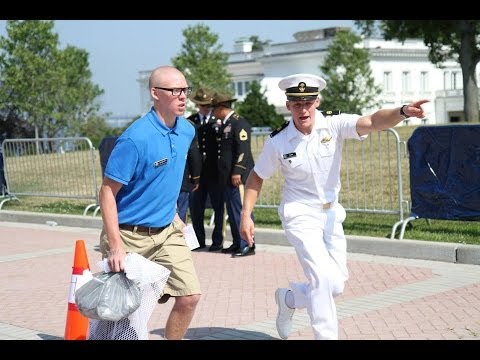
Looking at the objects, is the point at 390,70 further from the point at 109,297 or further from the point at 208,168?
the point at 109,297

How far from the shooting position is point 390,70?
300 ft

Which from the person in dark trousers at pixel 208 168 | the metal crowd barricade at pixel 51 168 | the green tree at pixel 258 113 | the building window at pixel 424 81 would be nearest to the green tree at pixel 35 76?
the green tree at pixel 258 113

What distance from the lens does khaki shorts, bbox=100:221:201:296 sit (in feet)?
17.7

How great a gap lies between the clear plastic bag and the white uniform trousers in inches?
48.5

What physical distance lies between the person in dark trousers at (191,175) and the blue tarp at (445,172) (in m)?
2.61

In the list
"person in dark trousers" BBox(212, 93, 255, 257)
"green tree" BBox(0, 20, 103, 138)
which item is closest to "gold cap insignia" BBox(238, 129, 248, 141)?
"person in dark trousers" BBox(212, 93, 255, 257)

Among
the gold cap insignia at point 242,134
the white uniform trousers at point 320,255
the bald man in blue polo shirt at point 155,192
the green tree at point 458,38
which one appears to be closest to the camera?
the bald man in blue polo shirt at point 155,192

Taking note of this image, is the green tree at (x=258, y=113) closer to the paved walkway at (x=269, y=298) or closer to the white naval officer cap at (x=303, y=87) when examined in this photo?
the paved walkway at (x=269, y=298)

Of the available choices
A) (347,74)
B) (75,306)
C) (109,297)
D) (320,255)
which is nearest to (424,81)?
(347,74)

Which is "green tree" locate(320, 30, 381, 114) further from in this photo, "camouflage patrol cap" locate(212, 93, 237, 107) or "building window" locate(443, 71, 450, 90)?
"camouflage patrol cap" locate(212, 93, 237, 107)

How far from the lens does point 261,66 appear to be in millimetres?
98688

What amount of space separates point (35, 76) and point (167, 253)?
149ft

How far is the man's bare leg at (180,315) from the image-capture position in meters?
5.43

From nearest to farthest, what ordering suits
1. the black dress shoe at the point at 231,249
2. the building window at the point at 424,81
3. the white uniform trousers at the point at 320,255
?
the white uniform trousers at the point at 320,255
the black dress shoe at the point at 231,249
the building window at the point at 424,81
